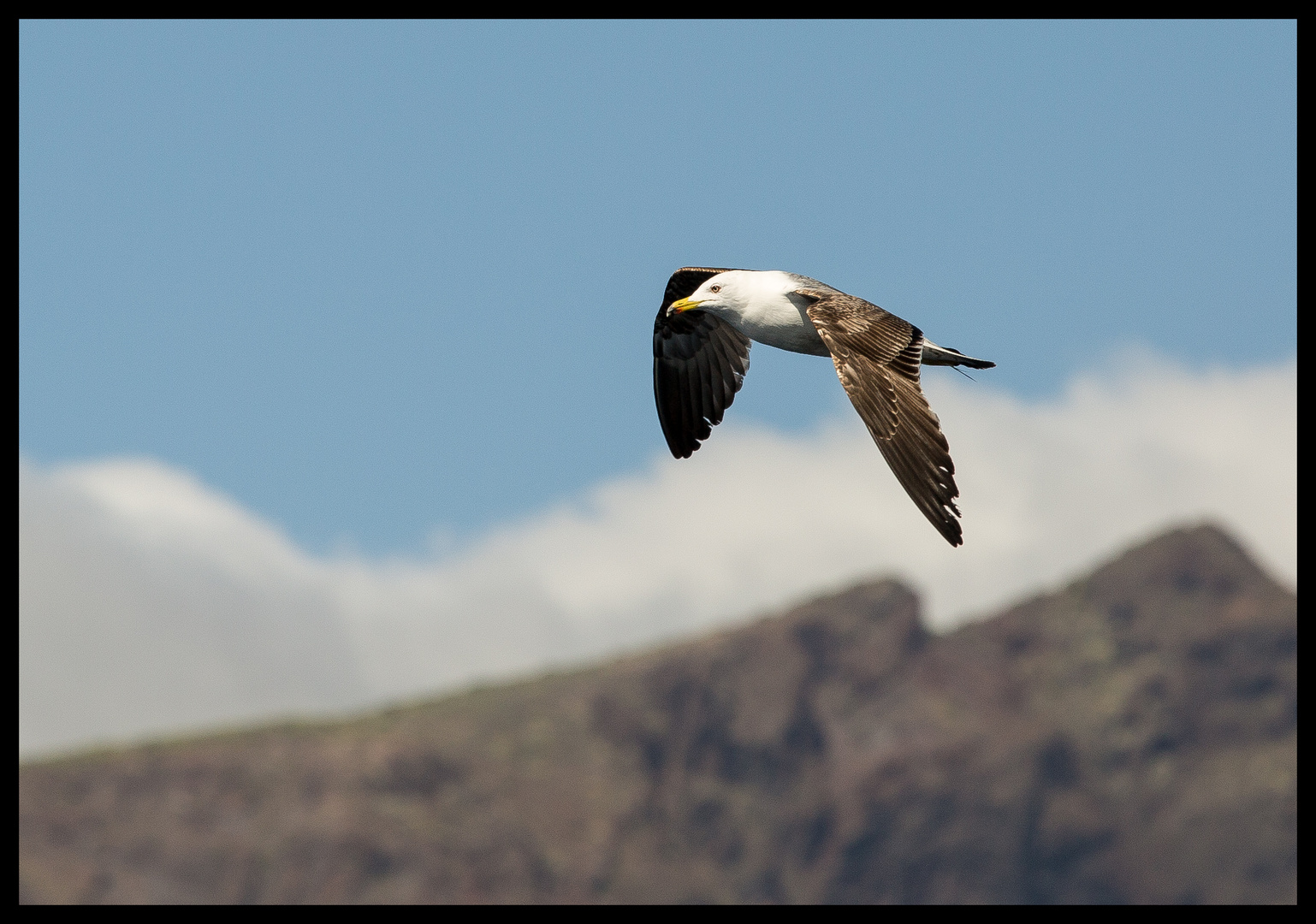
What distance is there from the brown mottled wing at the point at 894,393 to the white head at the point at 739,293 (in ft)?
2.63

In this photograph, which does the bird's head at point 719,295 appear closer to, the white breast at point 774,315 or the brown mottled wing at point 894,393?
the white breast at point 774,315

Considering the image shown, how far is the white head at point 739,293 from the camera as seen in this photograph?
24422mm

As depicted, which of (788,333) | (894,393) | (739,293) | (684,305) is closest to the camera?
(894,393)

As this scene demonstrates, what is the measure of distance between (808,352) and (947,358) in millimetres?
2019

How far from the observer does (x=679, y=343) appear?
1097 inches

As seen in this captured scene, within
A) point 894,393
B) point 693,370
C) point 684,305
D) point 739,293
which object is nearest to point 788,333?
point 739,293

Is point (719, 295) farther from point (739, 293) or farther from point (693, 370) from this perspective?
point (693, 370)

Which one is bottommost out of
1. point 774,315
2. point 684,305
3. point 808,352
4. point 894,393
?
point 894,393

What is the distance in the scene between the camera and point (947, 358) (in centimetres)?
2306

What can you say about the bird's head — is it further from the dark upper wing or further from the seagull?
the dark upper wing

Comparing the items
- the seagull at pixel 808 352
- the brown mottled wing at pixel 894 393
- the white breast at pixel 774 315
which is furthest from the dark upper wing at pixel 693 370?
the brown mottled wing at pixel 894 393
